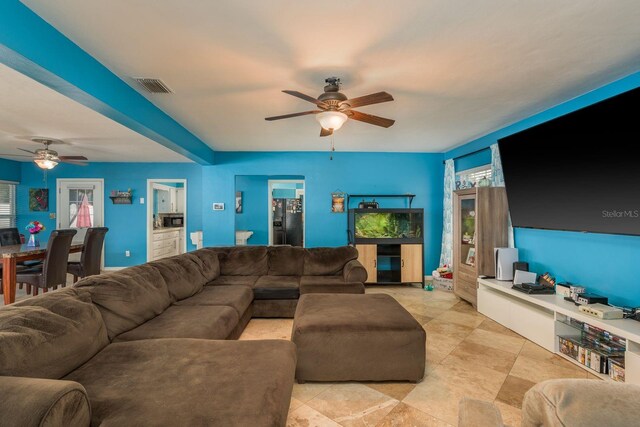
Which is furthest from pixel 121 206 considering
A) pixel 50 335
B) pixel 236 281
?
pixel 50 335

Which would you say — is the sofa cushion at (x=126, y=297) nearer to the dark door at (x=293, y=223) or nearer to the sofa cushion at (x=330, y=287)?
the sofa cushion at (x=330, y=287)

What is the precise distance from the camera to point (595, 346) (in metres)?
2.35

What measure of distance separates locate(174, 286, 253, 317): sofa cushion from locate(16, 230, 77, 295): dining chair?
7.07ft

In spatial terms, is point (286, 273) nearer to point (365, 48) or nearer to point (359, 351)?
point (359, 351)

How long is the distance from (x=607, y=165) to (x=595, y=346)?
1.43 meters

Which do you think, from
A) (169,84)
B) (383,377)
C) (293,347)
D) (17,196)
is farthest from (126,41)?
(17,196)

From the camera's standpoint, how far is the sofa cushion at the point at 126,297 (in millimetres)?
1944

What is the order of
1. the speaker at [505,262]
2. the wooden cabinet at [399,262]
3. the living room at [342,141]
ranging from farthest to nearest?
the wooden cabinet at [399,262] → the speaker at [505,262] → the living room at [342,141]

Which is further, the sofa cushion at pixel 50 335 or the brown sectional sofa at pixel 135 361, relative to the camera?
the sofa cushion at pixel 50 335

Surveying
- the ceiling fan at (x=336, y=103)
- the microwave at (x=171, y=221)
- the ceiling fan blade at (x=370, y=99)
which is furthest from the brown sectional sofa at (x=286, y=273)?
the microwave at (x=171, y=221)

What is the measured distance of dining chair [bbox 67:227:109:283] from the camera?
4.31 metres

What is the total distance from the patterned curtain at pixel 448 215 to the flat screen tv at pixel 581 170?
1935mm

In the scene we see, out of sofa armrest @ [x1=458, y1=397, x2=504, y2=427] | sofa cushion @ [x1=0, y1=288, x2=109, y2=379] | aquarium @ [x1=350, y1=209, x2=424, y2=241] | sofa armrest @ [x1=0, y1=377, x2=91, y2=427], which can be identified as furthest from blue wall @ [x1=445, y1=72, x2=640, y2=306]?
sofa cushion @ [x1=0, y1=288, x2=109, y2=379]

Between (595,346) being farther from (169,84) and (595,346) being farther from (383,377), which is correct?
(169,84)
